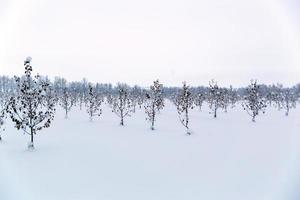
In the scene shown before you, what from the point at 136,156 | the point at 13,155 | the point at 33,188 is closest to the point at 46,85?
the point at 13,155

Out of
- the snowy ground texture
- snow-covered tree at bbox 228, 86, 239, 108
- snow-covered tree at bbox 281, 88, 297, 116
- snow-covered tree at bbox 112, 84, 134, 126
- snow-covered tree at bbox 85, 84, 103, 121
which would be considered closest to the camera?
the snowy ground texture

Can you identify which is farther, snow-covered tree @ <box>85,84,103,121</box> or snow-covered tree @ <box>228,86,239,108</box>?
snow-covered tree @ <box>228,86,239,108</box>

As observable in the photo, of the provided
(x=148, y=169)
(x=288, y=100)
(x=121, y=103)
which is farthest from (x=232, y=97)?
(x=148, y=169)

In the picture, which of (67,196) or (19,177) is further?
(19,177)

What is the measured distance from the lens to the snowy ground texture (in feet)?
57.9

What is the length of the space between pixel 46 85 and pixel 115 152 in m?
8.99

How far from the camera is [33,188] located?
59.6 feet

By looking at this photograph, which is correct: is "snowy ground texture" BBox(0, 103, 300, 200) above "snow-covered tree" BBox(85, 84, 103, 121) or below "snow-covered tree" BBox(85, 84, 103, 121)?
below

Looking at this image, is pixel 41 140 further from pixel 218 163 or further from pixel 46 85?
pixel 218 163

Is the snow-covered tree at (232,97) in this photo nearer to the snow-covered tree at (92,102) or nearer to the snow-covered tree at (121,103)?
the snow-covered tree at (121,103)

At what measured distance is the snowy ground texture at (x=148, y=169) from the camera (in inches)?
695

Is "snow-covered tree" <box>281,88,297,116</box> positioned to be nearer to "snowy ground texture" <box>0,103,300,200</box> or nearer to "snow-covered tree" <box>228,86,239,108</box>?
"snow-covered tree" <box>228,86,239,108</box>

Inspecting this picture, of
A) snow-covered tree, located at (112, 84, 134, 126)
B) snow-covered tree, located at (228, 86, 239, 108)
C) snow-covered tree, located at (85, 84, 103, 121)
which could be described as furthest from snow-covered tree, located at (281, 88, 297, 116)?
snow-covered tree, located at (85, 84, 103, 121)

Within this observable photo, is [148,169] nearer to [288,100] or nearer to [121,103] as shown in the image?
[121,103]
